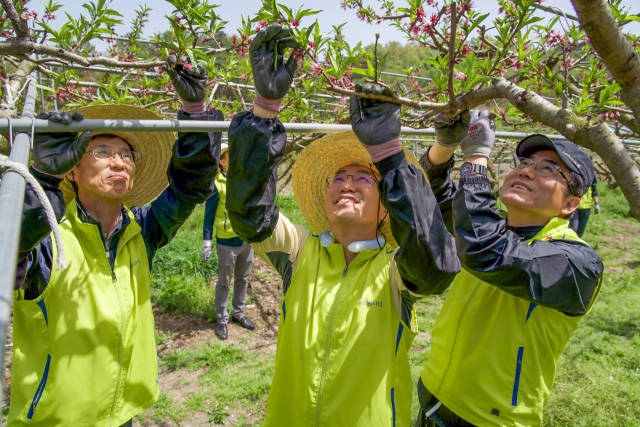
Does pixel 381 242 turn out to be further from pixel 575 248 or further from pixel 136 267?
pixel 136 267

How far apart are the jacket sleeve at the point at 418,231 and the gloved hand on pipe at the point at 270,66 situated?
1.69 feet

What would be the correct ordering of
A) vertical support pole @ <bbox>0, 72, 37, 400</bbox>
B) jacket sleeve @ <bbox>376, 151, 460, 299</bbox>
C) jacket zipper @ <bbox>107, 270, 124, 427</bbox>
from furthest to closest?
jacket zipper @ <bbox>107, 270, 124, 427</bbox>
jacket sleeve @ <bbox>376, 151, 460, 299</bbox>
vertical support pole @ <bbox>0, 72, 37, 400</bbox>

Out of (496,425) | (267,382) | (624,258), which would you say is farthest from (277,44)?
(624,258)

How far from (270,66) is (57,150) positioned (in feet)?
2.81

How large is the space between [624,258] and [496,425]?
7117 millimetres

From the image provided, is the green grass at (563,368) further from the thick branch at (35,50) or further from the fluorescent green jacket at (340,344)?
the thick branch at (35,50)

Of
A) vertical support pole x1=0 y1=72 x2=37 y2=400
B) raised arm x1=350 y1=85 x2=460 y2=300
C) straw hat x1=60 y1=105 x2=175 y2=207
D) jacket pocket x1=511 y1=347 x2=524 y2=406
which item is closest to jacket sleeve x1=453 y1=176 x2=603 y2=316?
raised arm x1=350 y1=85 x2=460 y2=300

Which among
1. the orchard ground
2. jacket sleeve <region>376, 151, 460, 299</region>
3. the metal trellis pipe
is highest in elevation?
the metal trellis pipe

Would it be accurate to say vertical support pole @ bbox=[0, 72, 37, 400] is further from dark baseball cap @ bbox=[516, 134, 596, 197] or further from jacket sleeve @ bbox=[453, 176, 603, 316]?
dark baseball cap @ bbox=[516, 134, 596, 197]

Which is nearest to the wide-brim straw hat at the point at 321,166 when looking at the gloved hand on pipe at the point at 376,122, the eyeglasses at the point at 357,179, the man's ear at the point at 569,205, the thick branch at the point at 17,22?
the eyeglasses at the point at 357,179

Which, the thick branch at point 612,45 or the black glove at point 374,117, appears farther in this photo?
the black glove at point 374,117

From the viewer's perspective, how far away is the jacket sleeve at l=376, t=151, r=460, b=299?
4.24 ft

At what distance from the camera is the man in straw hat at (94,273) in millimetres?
1568

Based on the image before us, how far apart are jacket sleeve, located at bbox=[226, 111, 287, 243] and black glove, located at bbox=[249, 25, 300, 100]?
0.36 ft
